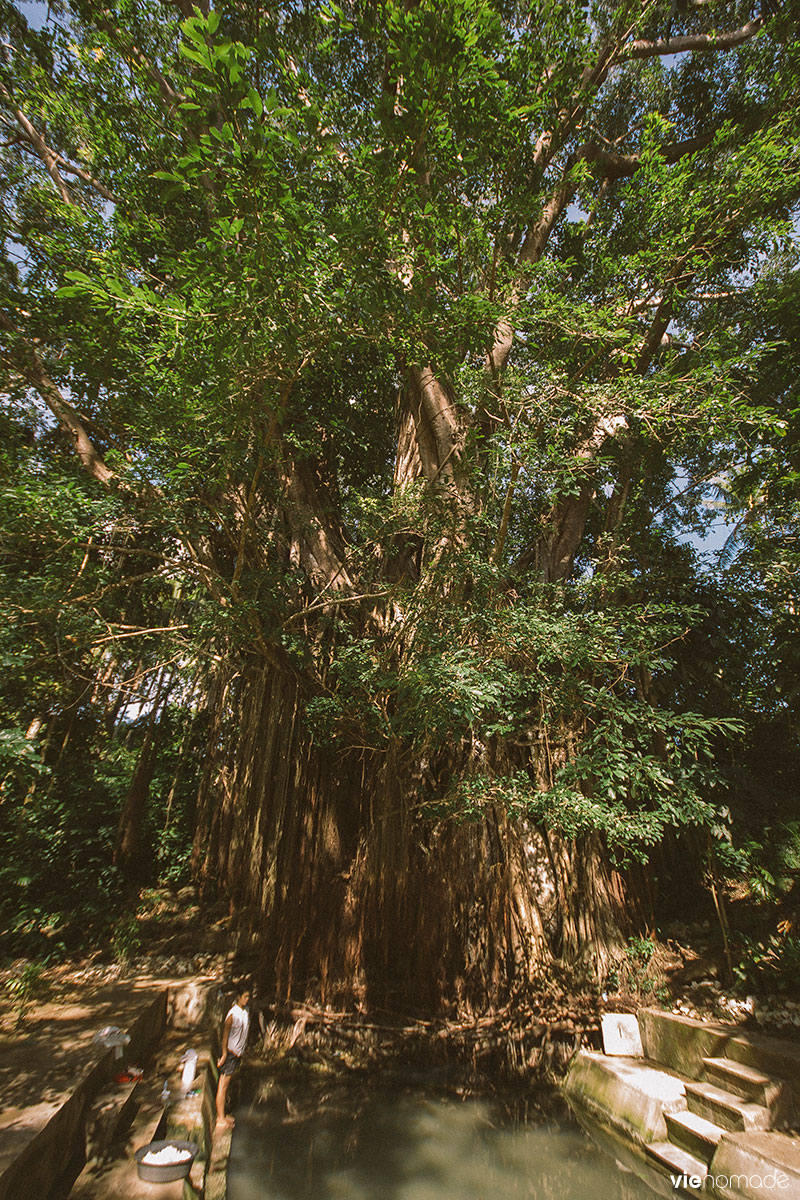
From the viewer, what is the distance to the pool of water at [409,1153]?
9.64ft

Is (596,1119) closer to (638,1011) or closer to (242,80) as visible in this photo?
(638,1011)

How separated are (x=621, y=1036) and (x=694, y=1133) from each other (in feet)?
3.15

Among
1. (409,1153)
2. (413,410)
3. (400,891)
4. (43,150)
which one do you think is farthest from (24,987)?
(43,150)

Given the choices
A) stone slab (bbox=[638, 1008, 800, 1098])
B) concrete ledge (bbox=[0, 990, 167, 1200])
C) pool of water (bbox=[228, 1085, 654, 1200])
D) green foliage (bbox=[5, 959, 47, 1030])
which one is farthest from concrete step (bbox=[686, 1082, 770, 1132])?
green foliage (bbox=[5, 959, 47, 1030])

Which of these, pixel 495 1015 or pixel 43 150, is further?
pixel 43 150

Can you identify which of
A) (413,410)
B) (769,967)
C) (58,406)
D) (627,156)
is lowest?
(769,967)

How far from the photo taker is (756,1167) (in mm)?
2639

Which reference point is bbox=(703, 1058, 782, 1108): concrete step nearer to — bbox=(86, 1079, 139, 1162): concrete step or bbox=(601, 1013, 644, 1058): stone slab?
bbox=(601, 1013, 644, 1058): stone slab

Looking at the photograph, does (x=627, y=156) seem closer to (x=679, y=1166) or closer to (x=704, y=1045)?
(x=704, y=1045)

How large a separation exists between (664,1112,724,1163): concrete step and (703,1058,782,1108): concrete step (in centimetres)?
22

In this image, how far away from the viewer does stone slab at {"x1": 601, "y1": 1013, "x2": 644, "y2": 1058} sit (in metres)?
3.97

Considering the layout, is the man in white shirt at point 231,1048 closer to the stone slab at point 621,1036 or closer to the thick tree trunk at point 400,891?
the thick tree trunk at point 400,891

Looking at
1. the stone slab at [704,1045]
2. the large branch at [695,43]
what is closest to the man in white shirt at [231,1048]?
the stone slab at [704,1045]

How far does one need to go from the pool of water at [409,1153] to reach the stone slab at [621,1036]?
53cm
